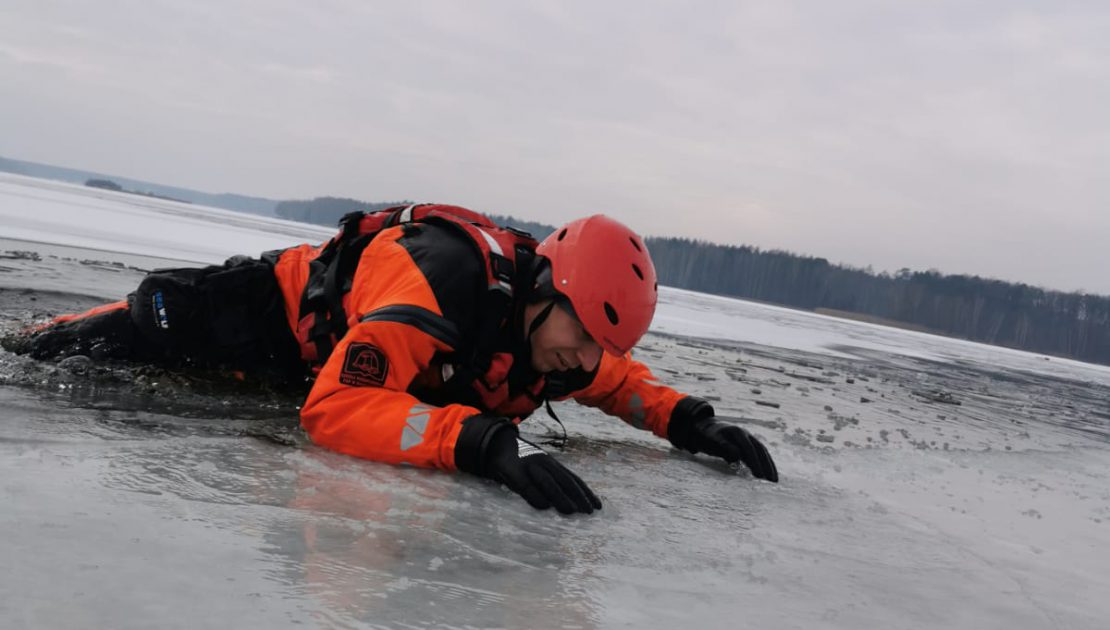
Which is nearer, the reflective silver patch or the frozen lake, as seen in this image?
the frozen lake

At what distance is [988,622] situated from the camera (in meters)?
2.00

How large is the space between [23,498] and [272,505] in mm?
556

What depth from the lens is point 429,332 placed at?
8.33 feet

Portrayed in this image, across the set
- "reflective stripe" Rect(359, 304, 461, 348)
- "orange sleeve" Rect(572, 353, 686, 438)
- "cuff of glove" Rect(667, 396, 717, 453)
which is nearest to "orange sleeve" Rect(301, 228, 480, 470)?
"reflective stripe" Rect(359, 304, 461, 348)

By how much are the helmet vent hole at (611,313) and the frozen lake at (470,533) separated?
0.63 metres

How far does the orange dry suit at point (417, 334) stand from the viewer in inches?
99.9

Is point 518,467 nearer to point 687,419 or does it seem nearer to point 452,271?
point 452,271

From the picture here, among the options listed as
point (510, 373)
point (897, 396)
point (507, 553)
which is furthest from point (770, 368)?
point (507, 553)

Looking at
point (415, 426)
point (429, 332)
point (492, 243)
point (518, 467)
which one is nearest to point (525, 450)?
point (518, 467)

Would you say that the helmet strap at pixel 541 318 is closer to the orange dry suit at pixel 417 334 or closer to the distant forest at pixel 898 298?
the orange dry suit at pixel 417 334

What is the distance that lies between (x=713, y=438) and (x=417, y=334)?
5.44 feet

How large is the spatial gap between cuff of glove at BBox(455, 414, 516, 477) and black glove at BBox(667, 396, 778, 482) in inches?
53.3

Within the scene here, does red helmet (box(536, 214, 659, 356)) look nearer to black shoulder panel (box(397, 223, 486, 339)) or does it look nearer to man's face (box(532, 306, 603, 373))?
man's face (box(532, 306, 603, 373))

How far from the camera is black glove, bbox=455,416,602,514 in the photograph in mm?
2336
